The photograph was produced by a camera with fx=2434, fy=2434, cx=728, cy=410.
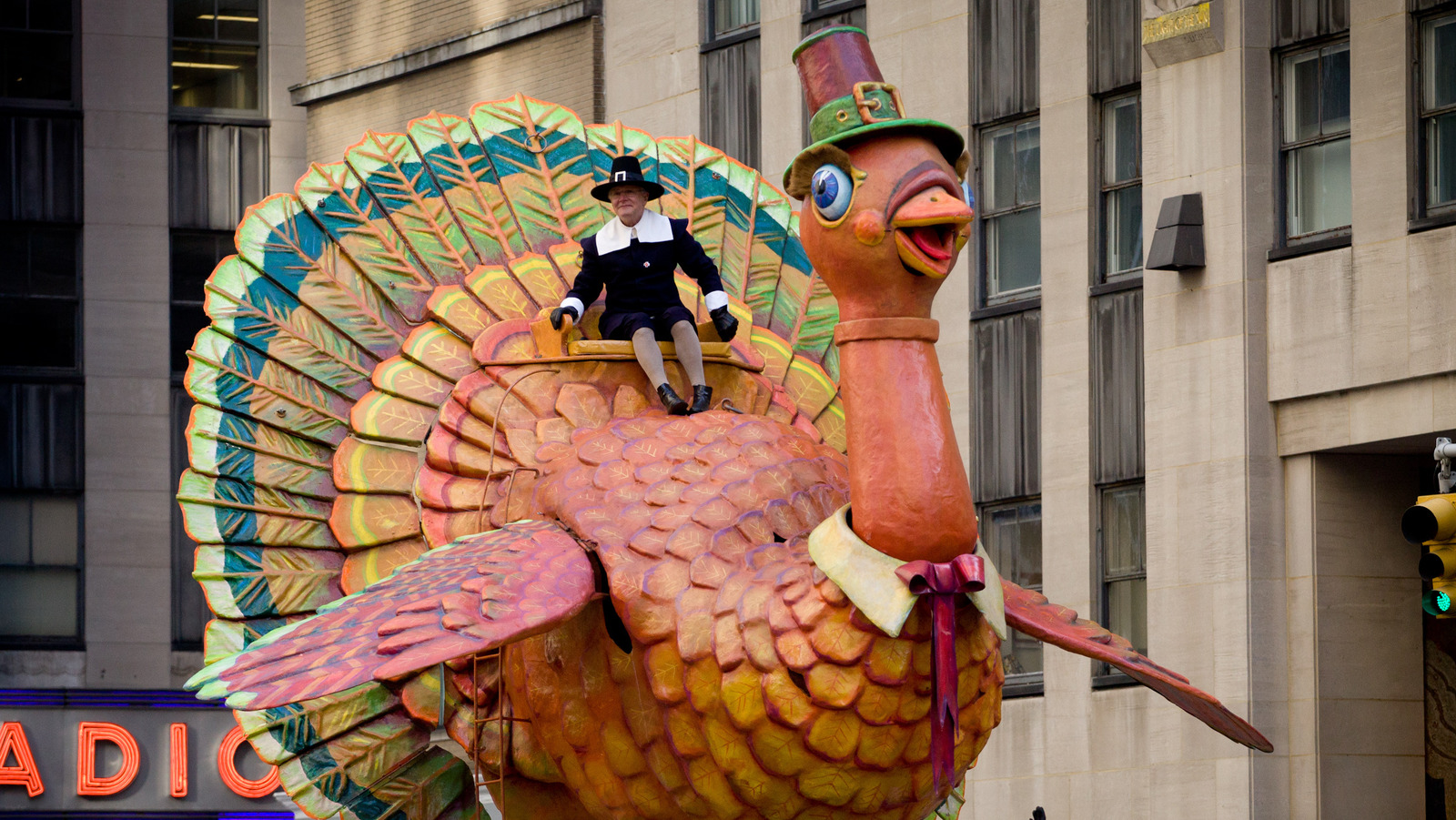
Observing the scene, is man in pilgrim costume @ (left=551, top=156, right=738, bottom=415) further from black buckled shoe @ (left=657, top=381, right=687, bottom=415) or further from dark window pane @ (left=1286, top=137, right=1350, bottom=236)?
dark window pane @ (left=1286, top=137, right=1350, bottom=236)

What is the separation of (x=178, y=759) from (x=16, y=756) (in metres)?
2.20

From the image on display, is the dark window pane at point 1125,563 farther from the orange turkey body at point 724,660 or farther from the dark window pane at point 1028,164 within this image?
the orange turkey body at point 724,660

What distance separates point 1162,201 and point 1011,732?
229 inches

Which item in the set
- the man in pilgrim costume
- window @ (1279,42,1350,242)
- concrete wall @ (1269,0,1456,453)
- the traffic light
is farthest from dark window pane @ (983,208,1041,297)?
the man in pilgrim costume

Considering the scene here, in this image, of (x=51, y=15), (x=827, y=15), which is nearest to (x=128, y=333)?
(x=51, y=15)

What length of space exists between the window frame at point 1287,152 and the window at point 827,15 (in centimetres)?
640

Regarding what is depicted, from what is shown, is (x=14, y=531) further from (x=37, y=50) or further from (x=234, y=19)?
(x=234, y=19)

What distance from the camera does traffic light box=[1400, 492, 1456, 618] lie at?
16312 mm

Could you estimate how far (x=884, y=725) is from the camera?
1065cm

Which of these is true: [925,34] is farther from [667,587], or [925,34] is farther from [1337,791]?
[667,587]

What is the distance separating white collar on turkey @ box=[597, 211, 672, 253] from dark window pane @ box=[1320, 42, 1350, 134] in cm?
1051

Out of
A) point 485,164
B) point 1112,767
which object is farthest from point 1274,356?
point 485,164

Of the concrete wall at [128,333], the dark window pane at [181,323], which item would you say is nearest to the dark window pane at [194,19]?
the concrete wall at [128,333]

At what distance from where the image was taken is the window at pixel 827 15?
2833 cm
